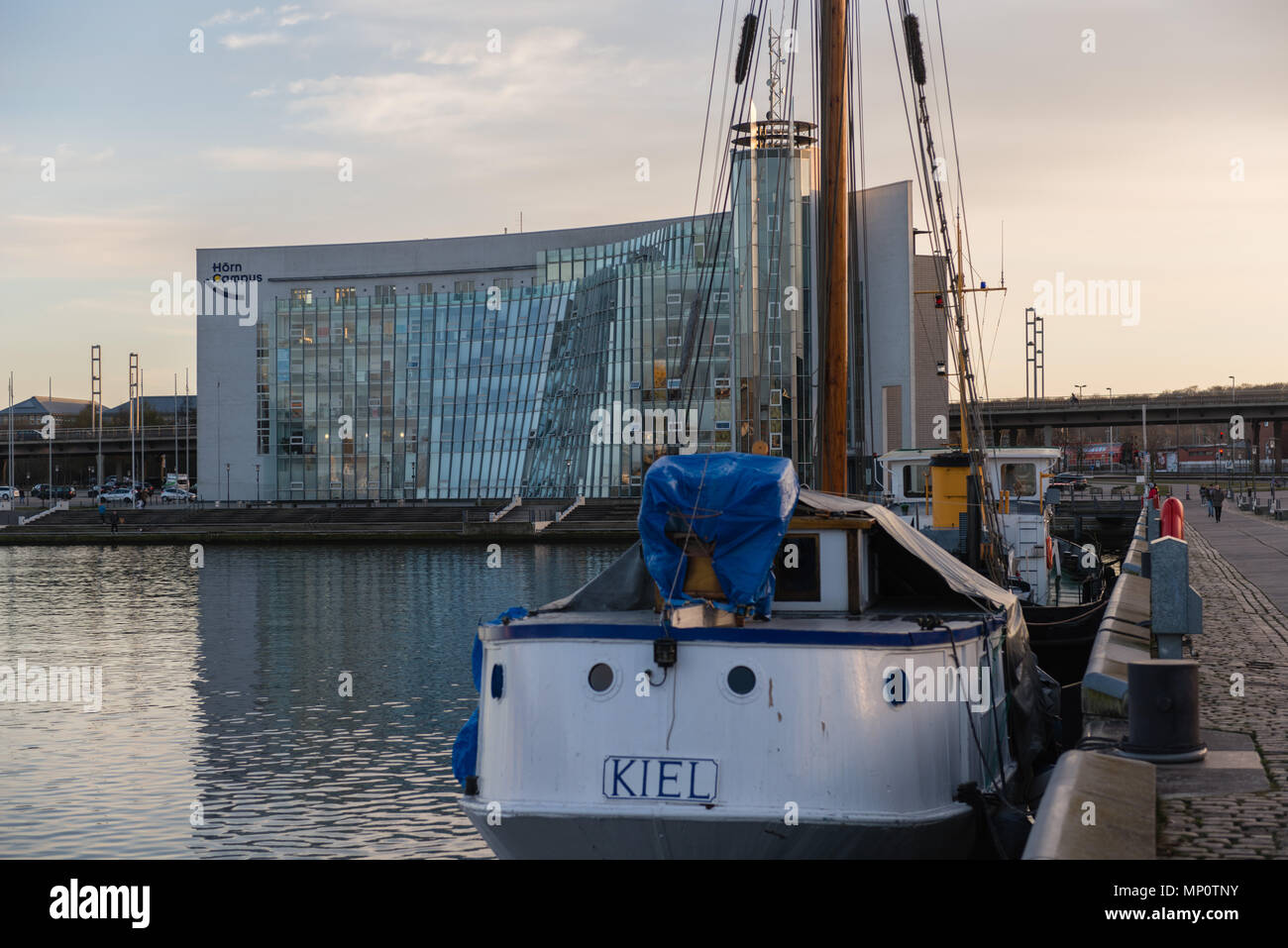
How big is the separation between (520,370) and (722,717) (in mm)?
98004

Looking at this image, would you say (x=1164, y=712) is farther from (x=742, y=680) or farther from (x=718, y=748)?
(x=718, y=748)

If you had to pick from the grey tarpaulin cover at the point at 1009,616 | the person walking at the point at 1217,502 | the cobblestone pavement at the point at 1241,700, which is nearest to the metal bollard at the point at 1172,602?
the cobblestone pavement at the point at 1241,700

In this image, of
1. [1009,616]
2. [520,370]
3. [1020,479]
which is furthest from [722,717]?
[520,370]

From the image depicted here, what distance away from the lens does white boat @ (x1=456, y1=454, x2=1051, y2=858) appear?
10.6 m

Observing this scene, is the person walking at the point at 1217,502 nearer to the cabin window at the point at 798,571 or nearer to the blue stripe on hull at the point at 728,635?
the cabin window at the point at 798,571

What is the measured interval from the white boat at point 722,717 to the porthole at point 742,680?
0.02m

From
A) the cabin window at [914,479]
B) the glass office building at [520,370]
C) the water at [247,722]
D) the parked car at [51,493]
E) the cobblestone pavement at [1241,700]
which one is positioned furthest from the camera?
the parked car at [51,493]

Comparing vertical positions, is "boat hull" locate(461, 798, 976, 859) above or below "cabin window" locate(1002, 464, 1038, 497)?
below

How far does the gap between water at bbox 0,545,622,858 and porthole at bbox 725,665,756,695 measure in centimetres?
551

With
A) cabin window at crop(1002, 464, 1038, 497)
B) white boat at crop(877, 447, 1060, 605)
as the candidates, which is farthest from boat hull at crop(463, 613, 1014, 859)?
cabin window at crop(1002, 464, 1038, 497)

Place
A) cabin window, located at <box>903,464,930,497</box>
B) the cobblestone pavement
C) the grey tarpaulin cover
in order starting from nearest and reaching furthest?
the cobblestone pavement → the grey tarpaulin cover → cabin window, located at <box>903,464,930,497</box>

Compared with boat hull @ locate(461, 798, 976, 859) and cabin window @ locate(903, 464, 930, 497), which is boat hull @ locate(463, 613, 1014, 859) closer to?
boat hull @ locate(461, 798, 976, 859)

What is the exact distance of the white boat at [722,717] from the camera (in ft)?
34.6
